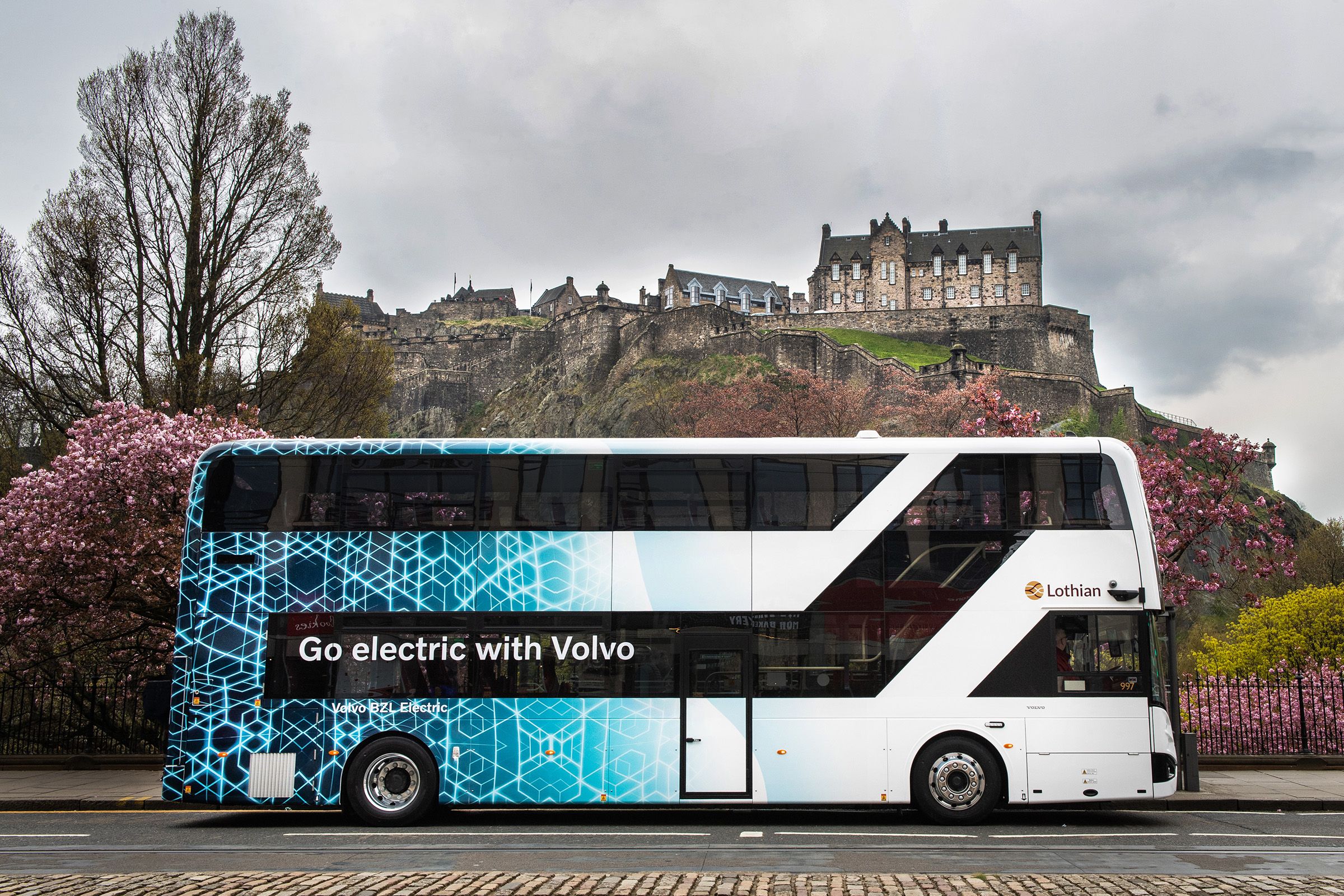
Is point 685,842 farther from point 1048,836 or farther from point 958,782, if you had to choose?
point 1048,836

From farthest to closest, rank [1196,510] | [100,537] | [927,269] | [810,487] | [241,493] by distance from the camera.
Result: [927,269] → [1196,510] → [100,537] → [241,493] → [810,487]

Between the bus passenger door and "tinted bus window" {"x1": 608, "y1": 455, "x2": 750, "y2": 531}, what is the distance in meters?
1.41

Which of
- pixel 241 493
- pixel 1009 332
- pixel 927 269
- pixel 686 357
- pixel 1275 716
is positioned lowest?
pixel 1275 716

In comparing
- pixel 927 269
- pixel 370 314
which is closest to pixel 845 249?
pixel 927 269

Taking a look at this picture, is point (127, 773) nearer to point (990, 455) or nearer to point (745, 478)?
point (745, 478)

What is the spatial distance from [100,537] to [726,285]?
99516 millimetres

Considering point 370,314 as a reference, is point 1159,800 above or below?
below

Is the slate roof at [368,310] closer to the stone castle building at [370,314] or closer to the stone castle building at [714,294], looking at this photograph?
the stone castle building at [370,314]

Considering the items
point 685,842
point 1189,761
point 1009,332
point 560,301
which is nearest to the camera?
point 685,842

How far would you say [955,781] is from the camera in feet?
40.1

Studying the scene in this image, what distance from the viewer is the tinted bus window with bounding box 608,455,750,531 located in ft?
40.6

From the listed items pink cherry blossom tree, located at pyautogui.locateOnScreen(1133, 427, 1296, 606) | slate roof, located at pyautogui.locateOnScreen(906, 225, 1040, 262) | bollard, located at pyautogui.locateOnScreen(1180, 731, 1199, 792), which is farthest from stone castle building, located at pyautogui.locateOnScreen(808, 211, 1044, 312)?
bollard, located at pyautogui.locateOnScreen(1180, 731, 1199, 792)

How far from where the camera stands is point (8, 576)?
18031mm

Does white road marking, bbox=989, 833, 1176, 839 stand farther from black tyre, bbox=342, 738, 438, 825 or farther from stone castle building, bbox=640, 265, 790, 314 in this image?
stone castle building, bbox=640, 265, 790, 314
